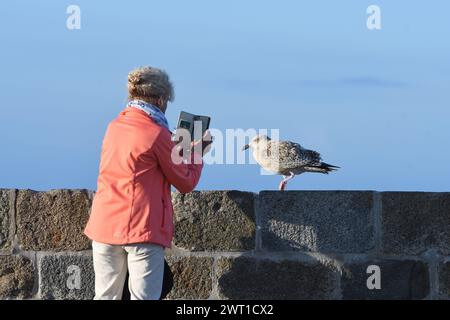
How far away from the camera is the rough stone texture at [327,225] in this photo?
21.2ft

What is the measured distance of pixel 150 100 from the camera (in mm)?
5203

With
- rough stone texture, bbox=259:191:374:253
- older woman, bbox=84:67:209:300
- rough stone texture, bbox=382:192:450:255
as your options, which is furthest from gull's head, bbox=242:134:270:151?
older woman, bbox=84:67:209:300

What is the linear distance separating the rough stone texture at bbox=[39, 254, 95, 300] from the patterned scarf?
1.81 m

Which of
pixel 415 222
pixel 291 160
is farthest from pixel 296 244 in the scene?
pixel 291 160

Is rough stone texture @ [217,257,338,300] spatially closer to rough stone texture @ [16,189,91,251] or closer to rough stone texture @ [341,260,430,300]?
rough stone texture @ [341,260,430,300]

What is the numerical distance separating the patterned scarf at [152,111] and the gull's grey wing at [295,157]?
2.99 meters

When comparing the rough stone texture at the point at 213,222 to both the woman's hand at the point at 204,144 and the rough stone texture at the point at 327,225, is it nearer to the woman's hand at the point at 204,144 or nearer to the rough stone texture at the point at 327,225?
the rough stone texture at the point at 327,225

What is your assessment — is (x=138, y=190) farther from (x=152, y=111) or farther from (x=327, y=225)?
(x=327, y=225)

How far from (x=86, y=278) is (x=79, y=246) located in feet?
0.82

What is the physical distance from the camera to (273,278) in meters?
6.46

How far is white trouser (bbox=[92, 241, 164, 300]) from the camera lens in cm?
505

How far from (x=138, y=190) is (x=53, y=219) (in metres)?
1.79
